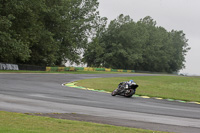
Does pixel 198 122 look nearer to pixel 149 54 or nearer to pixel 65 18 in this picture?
pixel 65 18

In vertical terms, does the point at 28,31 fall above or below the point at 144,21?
below

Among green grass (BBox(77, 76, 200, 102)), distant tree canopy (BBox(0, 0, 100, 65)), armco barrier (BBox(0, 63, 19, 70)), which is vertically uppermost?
distant tree canopy (BBox(0, 0, 100, 65))

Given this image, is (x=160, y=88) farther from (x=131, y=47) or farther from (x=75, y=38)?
(x=131, y=47)

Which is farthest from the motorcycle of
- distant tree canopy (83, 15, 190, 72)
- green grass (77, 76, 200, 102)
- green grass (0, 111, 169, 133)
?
distant tree canopy (83, 15, 190, 72)

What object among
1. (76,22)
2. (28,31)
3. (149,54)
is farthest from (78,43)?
(149,54)

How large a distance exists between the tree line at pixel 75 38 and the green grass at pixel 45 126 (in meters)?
33.0

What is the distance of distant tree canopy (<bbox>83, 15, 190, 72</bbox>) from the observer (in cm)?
9369

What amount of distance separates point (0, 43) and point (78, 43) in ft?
90.5

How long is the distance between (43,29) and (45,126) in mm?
48535

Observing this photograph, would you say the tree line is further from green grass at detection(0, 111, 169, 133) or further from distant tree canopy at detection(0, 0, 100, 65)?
green grass at detection(0, 111, 169, 133)

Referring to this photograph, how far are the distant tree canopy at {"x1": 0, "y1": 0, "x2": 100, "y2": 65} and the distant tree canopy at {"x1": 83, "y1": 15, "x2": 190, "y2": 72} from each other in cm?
662

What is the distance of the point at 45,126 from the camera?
26.0 feet

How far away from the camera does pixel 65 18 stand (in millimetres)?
60281

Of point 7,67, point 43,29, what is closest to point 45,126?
point 7,67
